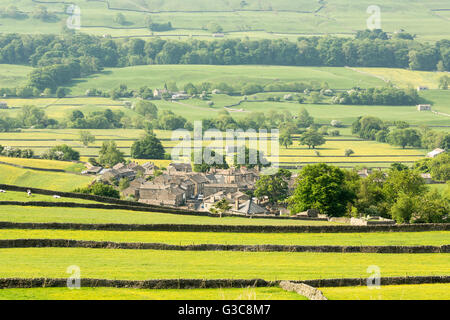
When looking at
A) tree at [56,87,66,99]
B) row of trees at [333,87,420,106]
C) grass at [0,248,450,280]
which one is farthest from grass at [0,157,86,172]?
row of trees at [333,87,420,106]

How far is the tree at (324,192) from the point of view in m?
57.3

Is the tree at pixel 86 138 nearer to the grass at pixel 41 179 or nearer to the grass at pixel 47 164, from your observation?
the grass at pixel 47 164

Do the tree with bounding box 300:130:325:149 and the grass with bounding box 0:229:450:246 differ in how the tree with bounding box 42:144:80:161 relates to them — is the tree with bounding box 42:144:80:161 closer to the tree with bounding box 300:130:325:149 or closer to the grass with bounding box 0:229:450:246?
the tree with bounding box 300:130:325:149

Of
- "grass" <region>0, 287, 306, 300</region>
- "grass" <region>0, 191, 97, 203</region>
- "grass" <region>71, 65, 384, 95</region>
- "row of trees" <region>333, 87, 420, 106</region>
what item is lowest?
"grass" <region>0, 191, 97, 203</region>

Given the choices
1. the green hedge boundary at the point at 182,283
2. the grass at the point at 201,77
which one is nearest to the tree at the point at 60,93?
the grass at the point at 201,77

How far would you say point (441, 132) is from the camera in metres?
130

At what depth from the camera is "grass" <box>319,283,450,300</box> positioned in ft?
80.3

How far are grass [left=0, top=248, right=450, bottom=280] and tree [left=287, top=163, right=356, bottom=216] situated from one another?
21472 millimetres

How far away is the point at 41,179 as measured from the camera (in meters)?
76.6

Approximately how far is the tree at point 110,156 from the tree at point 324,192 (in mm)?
A: 48474

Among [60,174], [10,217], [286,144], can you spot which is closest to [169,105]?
[286,144]

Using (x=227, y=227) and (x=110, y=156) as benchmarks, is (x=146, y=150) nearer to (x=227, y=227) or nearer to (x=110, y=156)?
(x=110, y=156)
